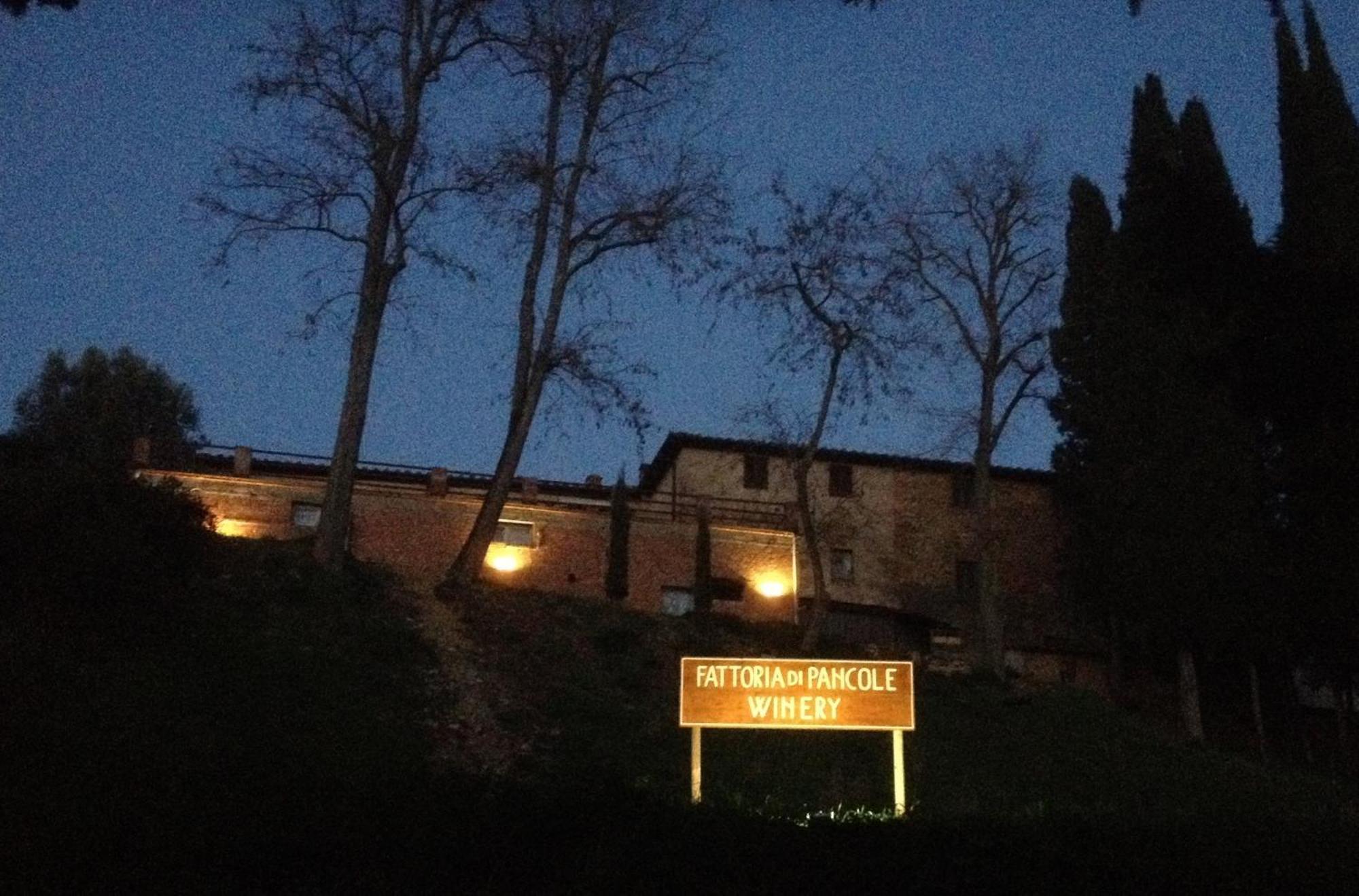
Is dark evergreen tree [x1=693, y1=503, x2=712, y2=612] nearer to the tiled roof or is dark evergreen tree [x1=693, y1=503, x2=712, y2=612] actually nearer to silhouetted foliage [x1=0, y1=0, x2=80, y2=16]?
the tiled roof

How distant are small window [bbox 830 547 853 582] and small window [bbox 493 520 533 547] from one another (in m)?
9.11

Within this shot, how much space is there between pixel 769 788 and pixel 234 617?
909 centimetres

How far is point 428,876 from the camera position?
875 cm

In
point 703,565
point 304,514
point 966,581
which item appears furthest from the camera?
point 966,581

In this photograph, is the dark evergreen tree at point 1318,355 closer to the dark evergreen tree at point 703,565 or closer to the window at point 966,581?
the window at point 966,581

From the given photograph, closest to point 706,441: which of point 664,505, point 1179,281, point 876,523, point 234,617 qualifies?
point 664,505

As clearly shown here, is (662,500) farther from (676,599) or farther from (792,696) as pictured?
(792,696)

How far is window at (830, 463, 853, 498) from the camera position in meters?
44.2

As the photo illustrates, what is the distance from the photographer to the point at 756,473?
145 ft

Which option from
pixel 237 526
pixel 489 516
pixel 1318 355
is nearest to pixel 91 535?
pixel 489 516

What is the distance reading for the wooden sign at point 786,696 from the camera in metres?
16.0

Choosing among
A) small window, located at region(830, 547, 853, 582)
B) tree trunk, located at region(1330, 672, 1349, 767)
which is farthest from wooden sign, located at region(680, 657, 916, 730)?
small window, located at region(830, 547, 853, 582)

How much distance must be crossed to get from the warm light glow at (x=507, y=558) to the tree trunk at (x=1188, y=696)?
53.1 feet

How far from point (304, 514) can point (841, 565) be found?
590 inches
